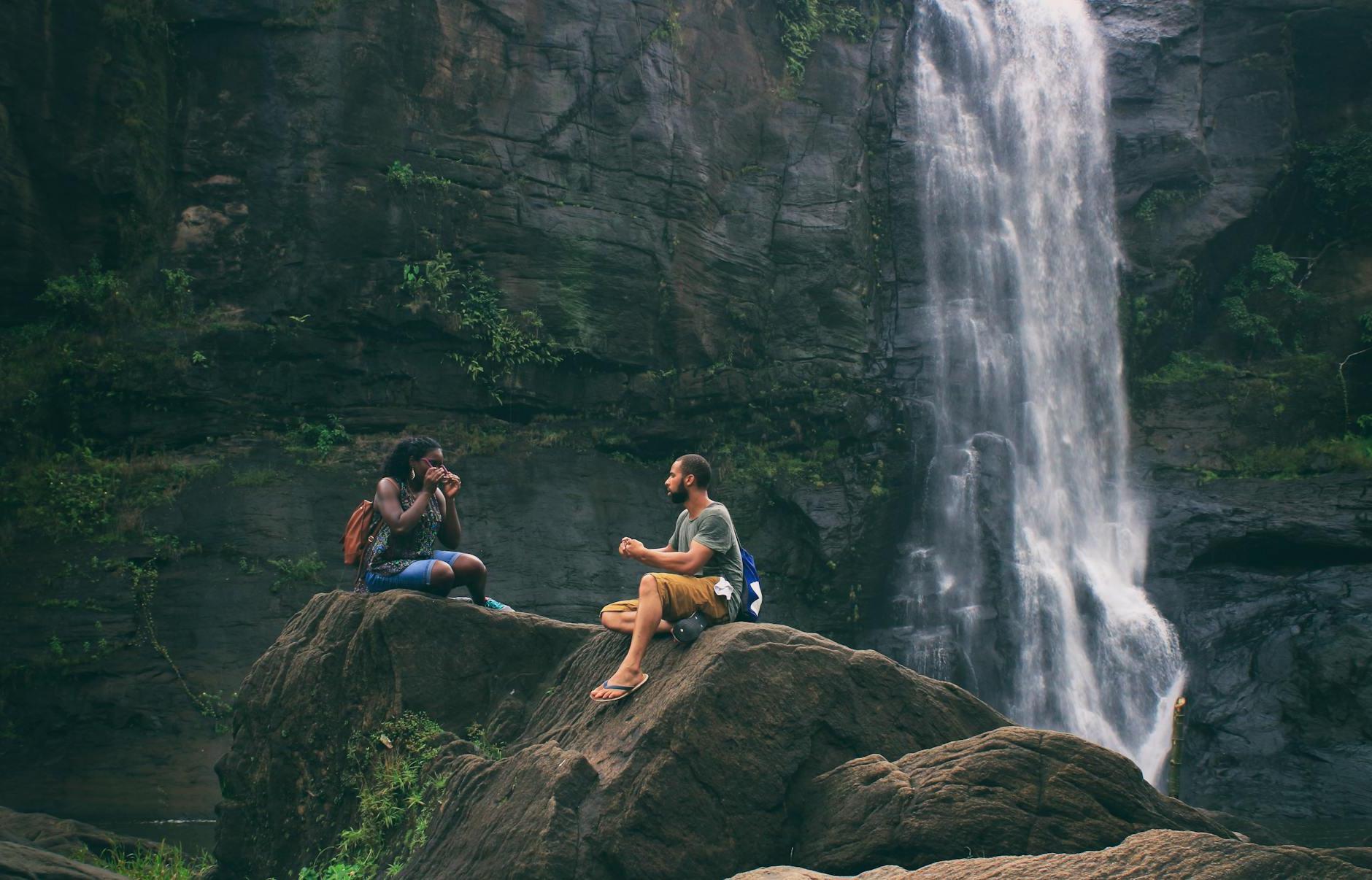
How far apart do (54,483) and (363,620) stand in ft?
27.9

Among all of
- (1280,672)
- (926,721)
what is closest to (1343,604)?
(1280,672)

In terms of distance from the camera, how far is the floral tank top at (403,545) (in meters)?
8.21

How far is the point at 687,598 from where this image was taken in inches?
272

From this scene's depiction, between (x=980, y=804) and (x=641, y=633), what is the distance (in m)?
2.10

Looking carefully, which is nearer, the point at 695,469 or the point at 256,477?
the point at 695,469

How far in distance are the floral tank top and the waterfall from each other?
10.0 m

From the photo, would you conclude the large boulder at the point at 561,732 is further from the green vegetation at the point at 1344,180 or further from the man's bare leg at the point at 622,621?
the green vegetation at the point at 1344,180

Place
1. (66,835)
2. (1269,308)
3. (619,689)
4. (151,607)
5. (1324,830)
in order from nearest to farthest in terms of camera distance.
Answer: (619,689), (66,835), (1324,830), (151,607), (1269,308)

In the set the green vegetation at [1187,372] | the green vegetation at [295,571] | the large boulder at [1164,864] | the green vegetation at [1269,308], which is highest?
the green vegetation at [1269,308]

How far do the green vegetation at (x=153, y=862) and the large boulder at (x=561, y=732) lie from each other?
1.15 meters

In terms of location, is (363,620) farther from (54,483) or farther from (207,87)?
(207,87)

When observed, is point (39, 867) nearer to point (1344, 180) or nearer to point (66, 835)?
point (66, 835)

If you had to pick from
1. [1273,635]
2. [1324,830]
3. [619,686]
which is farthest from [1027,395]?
[619,686]

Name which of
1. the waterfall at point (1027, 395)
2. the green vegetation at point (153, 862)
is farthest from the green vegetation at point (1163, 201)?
the green vegetation at point (153, 862)
